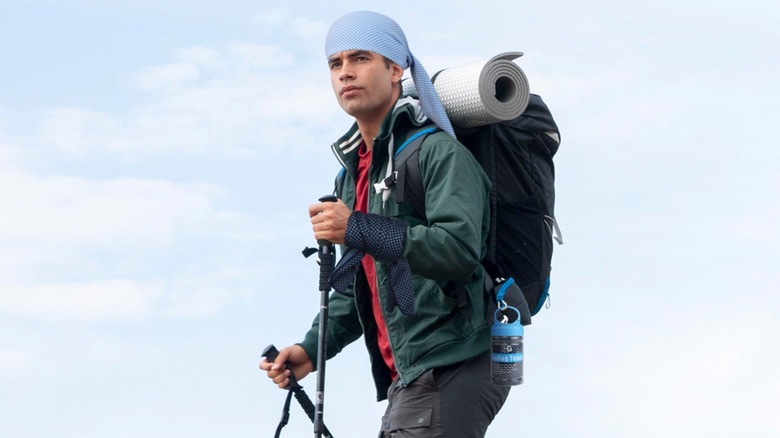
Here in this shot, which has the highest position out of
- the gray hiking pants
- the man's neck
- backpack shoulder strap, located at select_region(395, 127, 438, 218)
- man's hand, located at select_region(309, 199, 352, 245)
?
the man's neck

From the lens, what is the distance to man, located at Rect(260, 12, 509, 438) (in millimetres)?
5430

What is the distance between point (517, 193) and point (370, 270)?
791 mm

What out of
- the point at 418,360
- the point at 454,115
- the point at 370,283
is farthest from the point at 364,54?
the point at 418,360

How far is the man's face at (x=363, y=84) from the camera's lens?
5895mm

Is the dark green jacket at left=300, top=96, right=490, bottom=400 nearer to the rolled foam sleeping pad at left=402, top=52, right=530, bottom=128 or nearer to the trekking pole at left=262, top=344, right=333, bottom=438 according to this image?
the rolled foam sleeping pad at left=402, top=52, right=530, bottom=128

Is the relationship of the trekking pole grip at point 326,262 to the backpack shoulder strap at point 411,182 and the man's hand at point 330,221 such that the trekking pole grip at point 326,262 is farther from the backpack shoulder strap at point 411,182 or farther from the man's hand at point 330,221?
the backpack shoulder strap at point 411,182

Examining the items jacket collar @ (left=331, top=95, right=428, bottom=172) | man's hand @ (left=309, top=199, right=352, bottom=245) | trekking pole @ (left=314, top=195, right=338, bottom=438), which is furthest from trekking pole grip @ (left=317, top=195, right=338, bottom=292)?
jacket collar @ (left=331, top=95, right=428, bottom=172)

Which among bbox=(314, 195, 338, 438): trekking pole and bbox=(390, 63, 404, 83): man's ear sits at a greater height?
bbox=(390, 63, 404, 83): man's ear

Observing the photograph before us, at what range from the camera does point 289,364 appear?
250 inches

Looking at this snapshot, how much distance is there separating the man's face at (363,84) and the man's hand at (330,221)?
0.64m

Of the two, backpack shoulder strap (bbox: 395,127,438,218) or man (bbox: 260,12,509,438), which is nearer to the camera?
man (bbox: 260,12,509,438)

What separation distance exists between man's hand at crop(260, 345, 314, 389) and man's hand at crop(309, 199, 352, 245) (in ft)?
3.53

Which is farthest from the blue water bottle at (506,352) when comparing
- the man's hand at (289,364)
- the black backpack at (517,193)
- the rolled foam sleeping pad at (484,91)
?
the man's hand at (289,364)

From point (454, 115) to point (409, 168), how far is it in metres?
0.41
